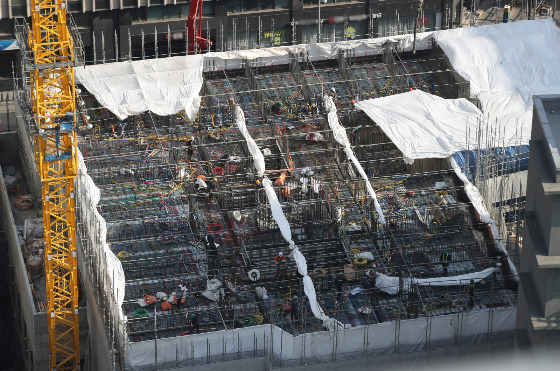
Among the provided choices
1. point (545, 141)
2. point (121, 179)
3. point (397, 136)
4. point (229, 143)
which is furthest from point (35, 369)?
point (545, 141)

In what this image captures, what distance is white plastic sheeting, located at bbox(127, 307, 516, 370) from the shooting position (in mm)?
70750

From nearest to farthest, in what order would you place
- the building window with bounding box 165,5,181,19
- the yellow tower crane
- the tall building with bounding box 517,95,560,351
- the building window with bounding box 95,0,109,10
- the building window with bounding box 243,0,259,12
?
the tall building with bounding box 517,95,560,351 → the yellow tower crane → the building window with bounding box 95,0,109,10 → the building window with bounding box 165,5,181,19 → the building window with bounding box 243,0,259,12

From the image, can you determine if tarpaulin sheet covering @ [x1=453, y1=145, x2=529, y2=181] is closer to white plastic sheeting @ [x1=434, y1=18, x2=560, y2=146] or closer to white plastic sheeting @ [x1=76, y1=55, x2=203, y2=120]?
white plastic sheeting @ [x1=434, y1=18, x2=560, y2=146]

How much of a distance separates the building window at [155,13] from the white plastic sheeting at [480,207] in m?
36.8

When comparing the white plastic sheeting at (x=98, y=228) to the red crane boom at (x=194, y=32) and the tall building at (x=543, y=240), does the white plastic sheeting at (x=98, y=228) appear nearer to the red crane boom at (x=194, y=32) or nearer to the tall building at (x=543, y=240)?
the red crane boom at (x=194, y=32)

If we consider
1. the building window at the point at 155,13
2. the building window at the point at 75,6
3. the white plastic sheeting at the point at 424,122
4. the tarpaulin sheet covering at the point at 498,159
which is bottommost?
the tarpaulin sheet covering at the point at 498,159

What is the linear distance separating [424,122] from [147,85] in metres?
18.8

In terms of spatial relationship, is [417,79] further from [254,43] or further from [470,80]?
[254,43]

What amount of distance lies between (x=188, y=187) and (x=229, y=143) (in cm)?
614

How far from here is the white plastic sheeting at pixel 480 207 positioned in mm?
79062

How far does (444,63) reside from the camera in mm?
97938

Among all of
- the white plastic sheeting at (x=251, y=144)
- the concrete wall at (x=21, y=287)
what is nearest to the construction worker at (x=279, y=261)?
the white plastic sheeting at (x=251, y=144)

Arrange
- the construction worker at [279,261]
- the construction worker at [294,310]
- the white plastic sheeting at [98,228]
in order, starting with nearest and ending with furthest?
the white plastic sheeting at [98,228]
the construction worker at [294,310]
the construction worker at [279,261]

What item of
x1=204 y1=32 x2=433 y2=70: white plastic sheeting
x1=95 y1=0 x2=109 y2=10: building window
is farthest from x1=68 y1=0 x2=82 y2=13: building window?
x1=204 y1=32 x2=433 y2=70: white plastic sheeting
